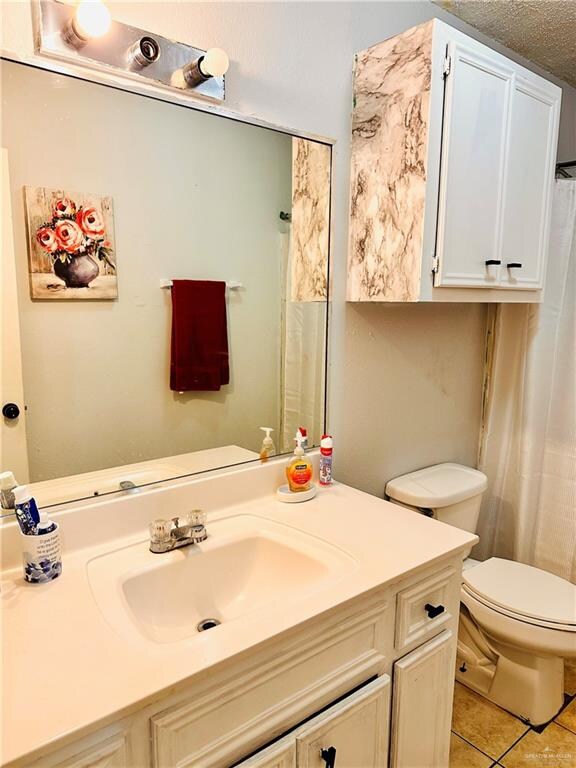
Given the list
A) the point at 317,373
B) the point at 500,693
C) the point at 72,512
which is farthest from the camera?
the point at 500,693

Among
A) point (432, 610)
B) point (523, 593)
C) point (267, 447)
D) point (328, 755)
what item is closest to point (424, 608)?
point (432, 610)

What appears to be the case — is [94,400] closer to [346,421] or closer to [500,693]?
[346,421]

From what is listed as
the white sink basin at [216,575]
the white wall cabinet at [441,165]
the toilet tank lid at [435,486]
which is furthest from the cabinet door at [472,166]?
the white sink basin at [216,575]

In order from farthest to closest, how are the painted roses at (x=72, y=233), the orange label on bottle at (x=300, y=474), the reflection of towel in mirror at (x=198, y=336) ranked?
the orange label on bottle at (x=300, y=474), the reflection of towel in mirror at (x=198, y=336), the painted roses at (x=72, y=233)

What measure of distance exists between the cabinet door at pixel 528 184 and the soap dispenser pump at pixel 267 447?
884 mm

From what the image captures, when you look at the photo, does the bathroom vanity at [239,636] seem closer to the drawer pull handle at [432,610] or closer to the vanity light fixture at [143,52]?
Answer: the drawer pull handle at [432,610]

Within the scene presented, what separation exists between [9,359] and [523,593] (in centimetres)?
168

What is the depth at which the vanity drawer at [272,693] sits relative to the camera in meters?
0.84

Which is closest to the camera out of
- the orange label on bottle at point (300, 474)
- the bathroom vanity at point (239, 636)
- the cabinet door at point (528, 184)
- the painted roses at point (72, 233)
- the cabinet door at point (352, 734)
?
the bathroom vanity at point (239, 636)

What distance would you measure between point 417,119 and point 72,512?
4.30 feet

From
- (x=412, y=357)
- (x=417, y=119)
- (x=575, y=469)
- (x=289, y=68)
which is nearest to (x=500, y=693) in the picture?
(x=575, y=469)

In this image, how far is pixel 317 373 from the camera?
163cm

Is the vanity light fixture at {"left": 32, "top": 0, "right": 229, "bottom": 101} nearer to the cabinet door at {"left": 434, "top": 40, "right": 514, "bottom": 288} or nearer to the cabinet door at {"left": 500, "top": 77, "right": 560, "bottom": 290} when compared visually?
the cabinet door at {"left": 434, "top": 40, "right": 514, "bottom": 288}

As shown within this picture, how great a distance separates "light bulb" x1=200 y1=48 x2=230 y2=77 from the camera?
3.73 ft
